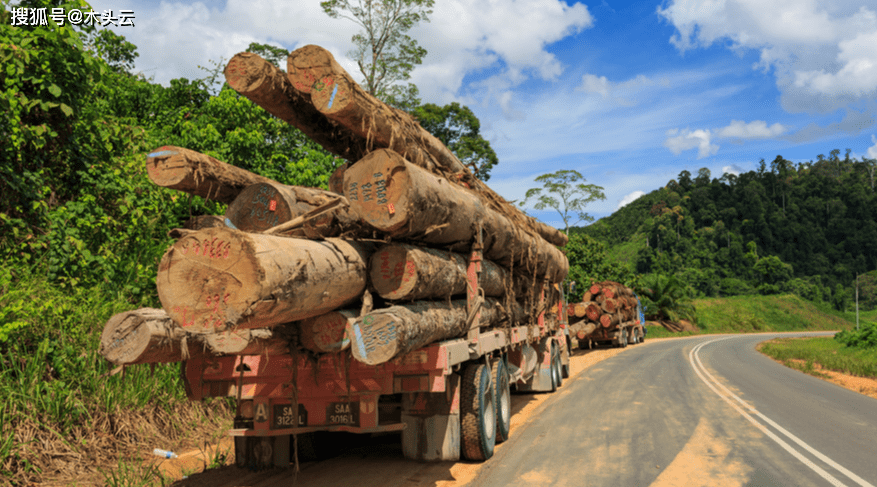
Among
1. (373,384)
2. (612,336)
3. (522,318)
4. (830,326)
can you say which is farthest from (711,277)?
(373,384)

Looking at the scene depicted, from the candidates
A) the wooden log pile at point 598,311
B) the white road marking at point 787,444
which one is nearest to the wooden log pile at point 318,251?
the white road marking at point 787,444

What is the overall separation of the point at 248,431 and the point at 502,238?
4210 millimetres

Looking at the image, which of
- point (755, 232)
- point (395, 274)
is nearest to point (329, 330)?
point (395, 274)

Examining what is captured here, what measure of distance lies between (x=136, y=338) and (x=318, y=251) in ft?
6.09

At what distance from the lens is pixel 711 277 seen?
6950cm

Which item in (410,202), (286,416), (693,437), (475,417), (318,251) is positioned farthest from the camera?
(693,437)

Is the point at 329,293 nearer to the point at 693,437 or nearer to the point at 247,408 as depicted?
the point at 247,408

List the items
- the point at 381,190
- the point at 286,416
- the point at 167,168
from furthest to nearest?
1. the point at 167,168
2. the point at 286,416
3. the point at 381,190

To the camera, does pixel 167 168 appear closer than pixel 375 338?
No

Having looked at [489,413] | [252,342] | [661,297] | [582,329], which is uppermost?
[252,342]

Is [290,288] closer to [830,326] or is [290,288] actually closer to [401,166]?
[401,166]

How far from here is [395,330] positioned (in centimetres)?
439

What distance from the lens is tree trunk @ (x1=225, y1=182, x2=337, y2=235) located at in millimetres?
5484

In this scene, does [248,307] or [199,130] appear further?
[199,130]
